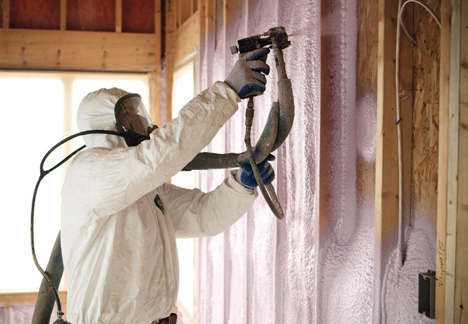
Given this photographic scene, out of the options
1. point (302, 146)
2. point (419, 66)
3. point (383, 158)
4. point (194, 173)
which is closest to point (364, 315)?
point (383, 158)

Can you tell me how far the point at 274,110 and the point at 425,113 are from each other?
52 centimetres

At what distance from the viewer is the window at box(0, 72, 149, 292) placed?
384cm

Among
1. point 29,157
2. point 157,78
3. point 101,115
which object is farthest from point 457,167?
point 29,157

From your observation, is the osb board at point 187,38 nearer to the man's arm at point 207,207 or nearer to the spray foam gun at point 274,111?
the man's arm at point 207,207

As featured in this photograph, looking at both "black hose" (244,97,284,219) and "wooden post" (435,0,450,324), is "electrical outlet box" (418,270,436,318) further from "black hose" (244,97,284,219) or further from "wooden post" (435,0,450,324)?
"black hose" (244,97,284,219)

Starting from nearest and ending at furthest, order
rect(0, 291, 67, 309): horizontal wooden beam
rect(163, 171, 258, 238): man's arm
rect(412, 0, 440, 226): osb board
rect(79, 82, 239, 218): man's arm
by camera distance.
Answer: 1. rect(79, 82, 239, 218): man's arm
2. rect(412, 0, 440, 226): osb board
3. rect(163, 171, 258, 238): man's arm
4. rect(0, 291, 67, 309): horizontal wooden beam

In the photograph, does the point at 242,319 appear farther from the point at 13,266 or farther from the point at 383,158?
the point at 13,266

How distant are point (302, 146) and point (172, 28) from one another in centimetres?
274

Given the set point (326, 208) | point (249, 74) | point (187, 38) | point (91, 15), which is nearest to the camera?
point (249, 74)

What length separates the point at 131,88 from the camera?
13.3 ft

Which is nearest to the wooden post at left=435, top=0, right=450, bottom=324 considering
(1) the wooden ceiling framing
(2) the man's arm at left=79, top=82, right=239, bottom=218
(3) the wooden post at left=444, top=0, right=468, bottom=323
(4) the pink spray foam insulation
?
(3) the wooden post at left=444, top=0, right=468, bottom=323

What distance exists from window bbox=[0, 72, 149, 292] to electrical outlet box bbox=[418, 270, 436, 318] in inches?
136

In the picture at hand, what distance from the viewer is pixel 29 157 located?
12.7ft

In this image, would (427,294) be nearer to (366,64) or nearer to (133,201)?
(366,64)
